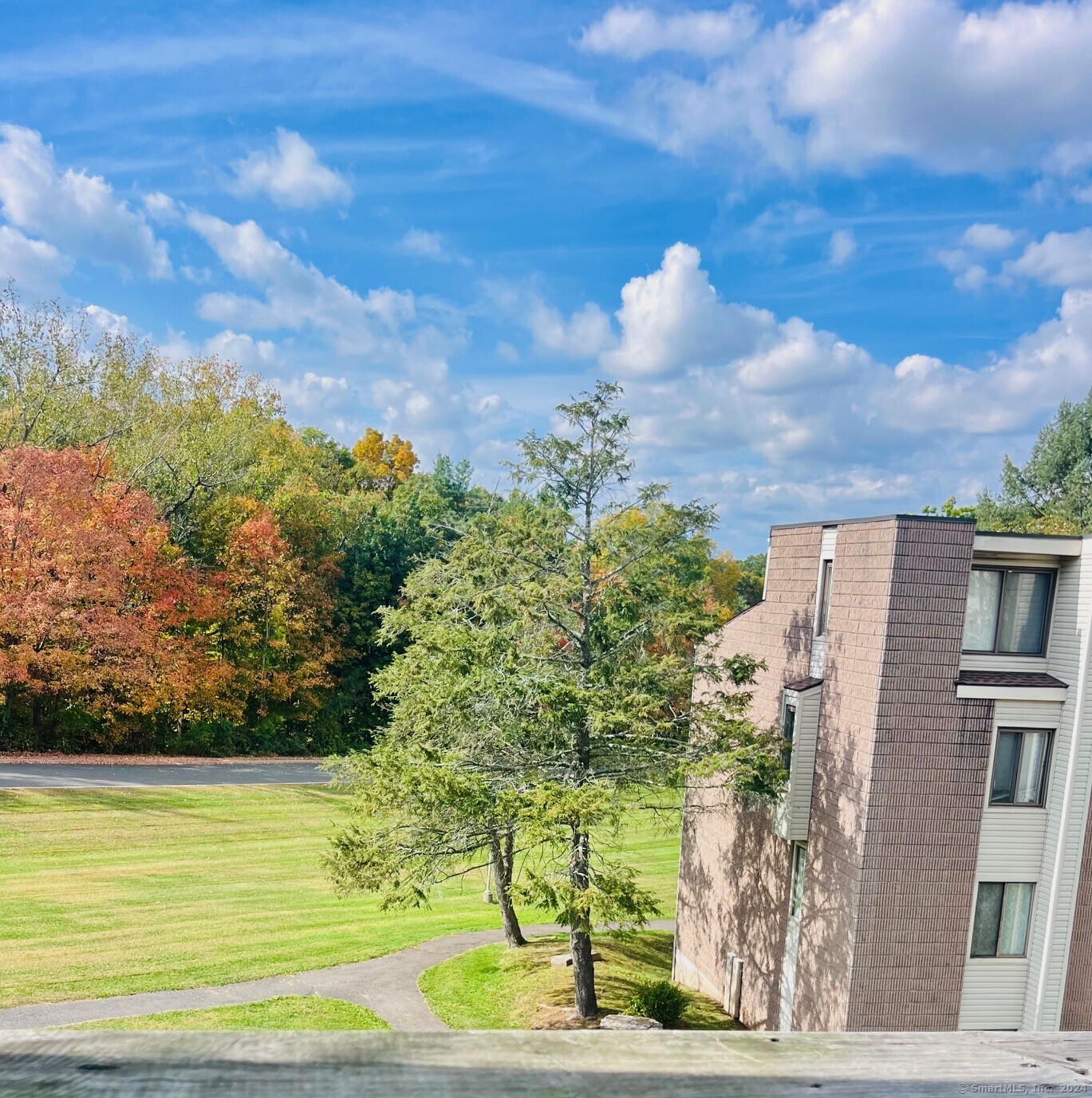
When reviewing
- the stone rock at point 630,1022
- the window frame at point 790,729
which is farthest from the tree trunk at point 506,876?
the window frame at point 790,729

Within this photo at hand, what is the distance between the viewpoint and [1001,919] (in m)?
12.6

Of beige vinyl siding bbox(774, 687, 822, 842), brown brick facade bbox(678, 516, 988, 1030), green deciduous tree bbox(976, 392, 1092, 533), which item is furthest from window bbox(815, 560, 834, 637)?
green deciduous tree bbox(976, 392, 1092, 533)

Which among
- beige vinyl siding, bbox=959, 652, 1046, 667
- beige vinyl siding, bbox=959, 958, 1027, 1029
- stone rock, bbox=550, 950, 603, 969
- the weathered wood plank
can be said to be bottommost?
stone rock, bbox=550, 950, 603, 969

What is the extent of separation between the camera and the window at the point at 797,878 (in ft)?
44.7

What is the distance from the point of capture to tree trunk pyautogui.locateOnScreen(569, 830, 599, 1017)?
1211 centimetres

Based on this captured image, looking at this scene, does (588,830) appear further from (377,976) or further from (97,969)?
(97,969)

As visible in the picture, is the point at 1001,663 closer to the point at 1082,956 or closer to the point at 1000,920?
the point at 1000,920

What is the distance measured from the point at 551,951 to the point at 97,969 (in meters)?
7.52

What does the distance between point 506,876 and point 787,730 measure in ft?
18.4

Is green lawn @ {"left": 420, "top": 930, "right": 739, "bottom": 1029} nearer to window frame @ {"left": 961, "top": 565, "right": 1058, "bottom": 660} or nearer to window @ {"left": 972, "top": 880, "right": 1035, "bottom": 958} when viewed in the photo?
window @ {"left": 972, "top": 880, "right": 1035, "bottom": 958}

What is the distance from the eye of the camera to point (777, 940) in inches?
559

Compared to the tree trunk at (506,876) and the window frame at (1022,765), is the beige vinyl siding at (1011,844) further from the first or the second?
the tree trunk at (506,876)

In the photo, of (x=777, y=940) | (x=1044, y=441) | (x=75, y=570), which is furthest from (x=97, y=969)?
(x=1044, y=441)

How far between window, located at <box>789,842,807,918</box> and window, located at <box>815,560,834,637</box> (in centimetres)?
306
